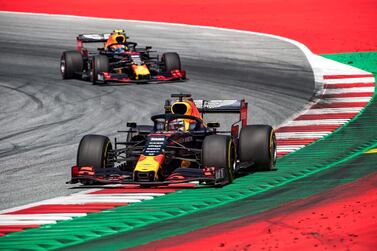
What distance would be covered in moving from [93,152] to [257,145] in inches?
106

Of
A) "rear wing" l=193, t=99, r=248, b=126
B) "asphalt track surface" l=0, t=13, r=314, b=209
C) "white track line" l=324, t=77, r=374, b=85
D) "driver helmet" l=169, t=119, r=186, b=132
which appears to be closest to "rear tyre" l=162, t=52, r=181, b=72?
"asphalt track surface" l=0, t=13, r=314, b=209

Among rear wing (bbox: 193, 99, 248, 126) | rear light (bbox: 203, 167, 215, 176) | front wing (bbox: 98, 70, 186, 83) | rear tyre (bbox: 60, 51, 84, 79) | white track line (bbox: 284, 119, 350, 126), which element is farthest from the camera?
rear tyre (bbox: 60, 51, 84, 79)

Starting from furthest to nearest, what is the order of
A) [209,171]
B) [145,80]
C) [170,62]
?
[170,62] < [145,80] < [209,171]

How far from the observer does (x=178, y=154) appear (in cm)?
1697

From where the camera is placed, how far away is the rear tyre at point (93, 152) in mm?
16719

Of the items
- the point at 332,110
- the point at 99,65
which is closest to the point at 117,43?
the point at 99,65

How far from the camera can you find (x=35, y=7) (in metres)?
54.8

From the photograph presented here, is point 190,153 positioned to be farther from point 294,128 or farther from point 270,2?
point 270,2

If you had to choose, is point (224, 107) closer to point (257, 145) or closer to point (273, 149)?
point (273, 149)

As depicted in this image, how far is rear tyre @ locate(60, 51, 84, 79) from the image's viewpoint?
32.6 m

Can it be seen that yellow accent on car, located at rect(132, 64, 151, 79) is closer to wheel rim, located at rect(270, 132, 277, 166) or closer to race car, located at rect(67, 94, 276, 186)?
race car, located at rect(67, 94, 276, 186)

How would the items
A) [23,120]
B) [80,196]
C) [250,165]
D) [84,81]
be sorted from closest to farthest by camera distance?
[80,196]
[250,165]
[23,120]
[84,81]

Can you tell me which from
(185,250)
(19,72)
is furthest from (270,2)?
(185,250)

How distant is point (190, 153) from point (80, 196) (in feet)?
6.61
